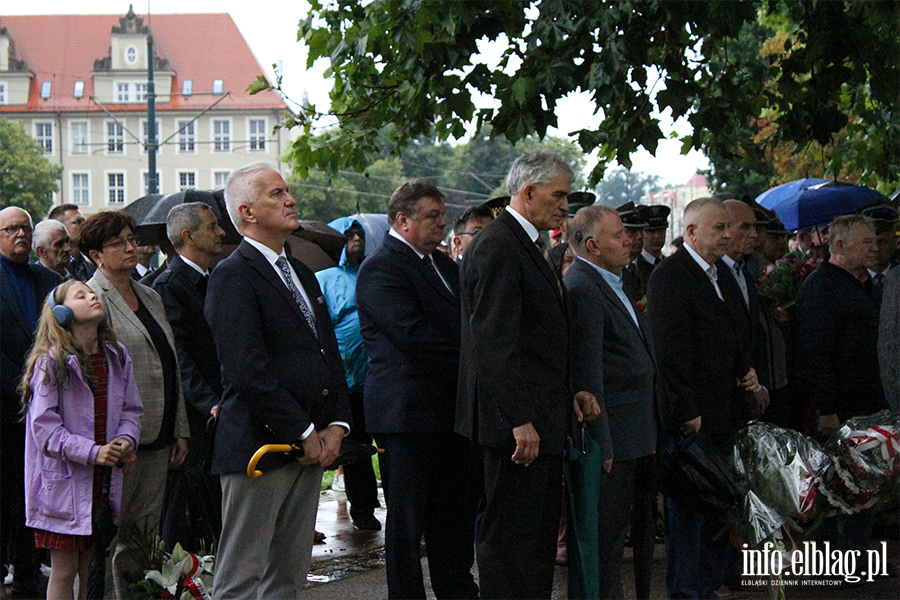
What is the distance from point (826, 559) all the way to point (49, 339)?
15.1 ft

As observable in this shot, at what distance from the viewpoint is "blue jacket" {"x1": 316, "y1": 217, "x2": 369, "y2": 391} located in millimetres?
8156

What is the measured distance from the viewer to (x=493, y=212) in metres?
7.99

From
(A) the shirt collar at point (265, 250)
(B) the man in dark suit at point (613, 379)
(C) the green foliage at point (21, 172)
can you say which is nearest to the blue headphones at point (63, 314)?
(A) the shirt collar at point (265, 250)

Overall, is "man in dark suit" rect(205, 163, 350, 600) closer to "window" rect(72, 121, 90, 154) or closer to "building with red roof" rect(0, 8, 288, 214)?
"building with red roof" rect(0, 8, 288, 214)

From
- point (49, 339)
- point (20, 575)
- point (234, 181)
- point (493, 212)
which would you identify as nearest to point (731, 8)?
point (493, 212)

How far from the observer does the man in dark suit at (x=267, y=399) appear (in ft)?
14.7

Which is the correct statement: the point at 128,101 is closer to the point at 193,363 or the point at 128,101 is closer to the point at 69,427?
the point at 193,363

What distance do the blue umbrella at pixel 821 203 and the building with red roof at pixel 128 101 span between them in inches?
2776

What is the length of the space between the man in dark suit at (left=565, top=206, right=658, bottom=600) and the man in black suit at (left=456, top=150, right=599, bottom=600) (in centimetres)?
17

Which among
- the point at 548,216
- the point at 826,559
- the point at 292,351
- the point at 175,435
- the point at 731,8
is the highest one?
the point at 731,8

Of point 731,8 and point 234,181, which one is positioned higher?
point 731,8

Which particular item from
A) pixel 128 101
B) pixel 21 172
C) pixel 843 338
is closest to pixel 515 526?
pixel 843 338

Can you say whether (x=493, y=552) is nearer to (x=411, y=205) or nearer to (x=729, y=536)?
(x=729, y=536)

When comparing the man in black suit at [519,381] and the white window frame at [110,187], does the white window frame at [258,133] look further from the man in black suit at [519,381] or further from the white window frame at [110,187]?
the man in black suit at [519,381]
